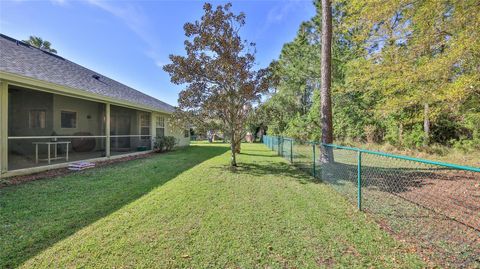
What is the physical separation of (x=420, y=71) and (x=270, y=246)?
260 inches

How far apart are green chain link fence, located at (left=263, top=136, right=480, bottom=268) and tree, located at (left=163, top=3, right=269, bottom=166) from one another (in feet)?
11.9

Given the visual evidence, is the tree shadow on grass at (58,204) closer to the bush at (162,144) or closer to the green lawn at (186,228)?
the green lawn at (186,228)

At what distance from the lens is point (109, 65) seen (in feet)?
52.1

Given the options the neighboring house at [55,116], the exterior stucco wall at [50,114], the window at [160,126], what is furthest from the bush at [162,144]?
the window at [160,126]

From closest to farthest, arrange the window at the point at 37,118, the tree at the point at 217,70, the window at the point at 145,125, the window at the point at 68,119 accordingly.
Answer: the tree at the point at 217,70
the window at the point at 37,118
the window at the point at 68,119
the window at the point at 145,125

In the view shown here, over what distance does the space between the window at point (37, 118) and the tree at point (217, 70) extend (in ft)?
20.7

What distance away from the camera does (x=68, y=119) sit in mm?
10438

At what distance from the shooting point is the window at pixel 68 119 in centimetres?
1017

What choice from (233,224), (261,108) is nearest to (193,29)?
(261,108)

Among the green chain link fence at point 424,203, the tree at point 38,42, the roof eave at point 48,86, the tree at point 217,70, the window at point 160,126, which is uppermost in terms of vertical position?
the tree at point 38,42

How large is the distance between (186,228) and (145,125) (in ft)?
37.6

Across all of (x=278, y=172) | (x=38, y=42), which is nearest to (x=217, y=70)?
(x=278, y=172)

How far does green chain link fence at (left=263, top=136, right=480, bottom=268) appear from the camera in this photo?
2.69m

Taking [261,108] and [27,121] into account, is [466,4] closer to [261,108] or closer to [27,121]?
[261,108]
